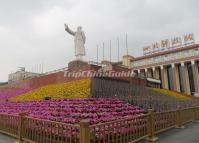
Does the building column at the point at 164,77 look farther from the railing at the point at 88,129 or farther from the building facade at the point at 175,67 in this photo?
the railing at the point at 88,129

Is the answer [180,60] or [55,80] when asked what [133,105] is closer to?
[55,80]

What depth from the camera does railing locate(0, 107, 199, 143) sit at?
5289 millimetres

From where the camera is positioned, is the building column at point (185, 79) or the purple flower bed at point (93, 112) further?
the building column at point (185, 79)

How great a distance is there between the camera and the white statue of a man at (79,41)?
23.4m

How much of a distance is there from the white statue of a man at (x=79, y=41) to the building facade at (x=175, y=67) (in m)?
20.0

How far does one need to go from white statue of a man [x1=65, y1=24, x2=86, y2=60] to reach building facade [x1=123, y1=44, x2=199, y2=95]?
2002 centimetres

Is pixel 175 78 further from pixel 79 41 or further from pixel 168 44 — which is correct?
pixel 79 41

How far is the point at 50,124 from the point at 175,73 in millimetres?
42060

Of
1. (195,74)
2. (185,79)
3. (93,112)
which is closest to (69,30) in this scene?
(93,112)

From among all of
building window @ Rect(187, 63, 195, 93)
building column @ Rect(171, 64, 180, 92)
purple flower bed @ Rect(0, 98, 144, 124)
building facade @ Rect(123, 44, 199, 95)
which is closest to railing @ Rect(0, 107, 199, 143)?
purple flower bed @ Rect(0, 98, 144, 124)

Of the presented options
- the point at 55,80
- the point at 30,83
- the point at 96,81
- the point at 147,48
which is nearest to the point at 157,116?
the point at 96,81

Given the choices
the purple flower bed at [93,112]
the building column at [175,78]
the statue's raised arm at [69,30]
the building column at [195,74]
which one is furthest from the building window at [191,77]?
the purple flower bed at [93,112]

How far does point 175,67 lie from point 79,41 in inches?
1105

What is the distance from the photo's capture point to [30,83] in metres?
26.0
